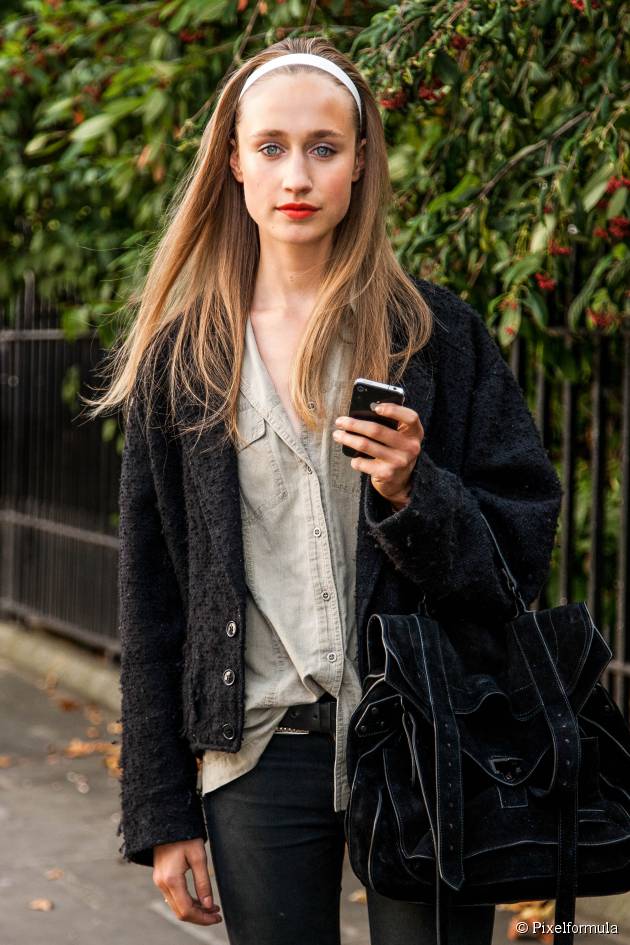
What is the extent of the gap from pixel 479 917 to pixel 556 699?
37cm

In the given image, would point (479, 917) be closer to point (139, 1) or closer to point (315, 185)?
point (315, 185)

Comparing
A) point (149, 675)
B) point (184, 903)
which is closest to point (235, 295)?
point (149, 675)

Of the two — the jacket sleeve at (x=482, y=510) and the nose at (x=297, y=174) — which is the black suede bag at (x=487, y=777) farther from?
the nose at (x=297, y=174)

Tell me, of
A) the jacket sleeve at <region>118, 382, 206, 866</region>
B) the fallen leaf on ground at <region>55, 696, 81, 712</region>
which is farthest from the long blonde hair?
the fallen leaf on ground at <region>55, 696, 81, 712</region>

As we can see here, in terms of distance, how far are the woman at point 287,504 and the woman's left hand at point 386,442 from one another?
0.01 meters

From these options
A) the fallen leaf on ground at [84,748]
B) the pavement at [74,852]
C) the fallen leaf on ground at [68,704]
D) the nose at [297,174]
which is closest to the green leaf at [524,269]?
the nose at [297,174]

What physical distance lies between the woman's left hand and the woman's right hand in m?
0.71

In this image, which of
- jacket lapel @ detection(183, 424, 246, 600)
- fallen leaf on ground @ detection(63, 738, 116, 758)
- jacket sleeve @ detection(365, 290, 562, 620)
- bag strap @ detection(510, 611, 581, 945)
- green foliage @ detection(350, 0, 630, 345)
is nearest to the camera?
bag strap @ detection(510, 611, 581, 945)

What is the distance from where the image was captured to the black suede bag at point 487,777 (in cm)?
176

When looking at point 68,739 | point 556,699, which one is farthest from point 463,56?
point 68,739

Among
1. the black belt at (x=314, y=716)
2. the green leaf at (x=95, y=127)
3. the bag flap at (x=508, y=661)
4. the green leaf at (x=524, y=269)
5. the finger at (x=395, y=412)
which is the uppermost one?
the green leaf at (x=95, y=127)

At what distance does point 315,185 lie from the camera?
6.66ft

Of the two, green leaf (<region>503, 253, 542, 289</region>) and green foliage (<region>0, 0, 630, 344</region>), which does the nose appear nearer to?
green foliage (<region>0, 0, 630, 344</region>)

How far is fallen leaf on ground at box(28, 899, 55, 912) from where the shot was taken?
4.16 m
